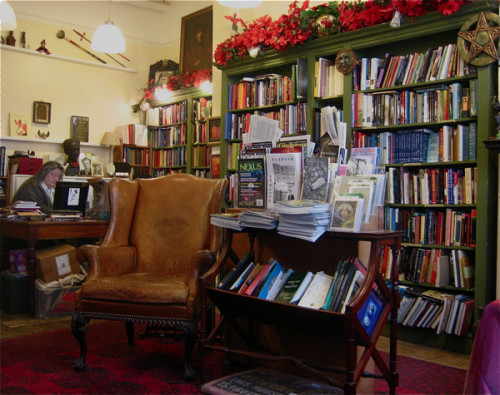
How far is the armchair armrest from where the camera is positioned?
9.61ft

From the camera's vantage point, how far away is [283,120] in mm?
4605

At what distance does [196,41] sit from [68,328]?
15.5 feet

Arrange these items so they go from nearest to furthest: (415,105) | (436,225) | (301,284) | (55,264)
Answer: (301,284)
(436,225)
(415,105)
(55,264)

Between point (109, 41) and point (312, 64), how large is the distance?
112 inches

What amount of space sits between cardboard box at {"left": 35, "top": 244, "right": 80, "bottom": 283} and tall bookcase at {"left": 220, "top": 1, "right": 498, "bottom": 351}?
7.15 ft

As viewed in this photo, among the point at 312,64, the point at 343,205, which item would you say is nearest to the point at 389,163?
the point at 312,64

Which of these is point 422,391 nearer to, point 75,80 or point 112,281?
point 112,281

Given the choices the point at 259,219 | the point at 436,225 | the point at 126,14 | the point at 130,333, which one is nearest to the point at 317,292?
the point at 259,219

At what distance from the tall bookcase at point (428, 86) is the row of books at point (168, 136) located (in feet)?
8.30

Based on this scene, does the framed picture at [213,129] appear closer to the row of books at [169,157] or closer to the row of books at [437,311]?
the row of books at [169,157]

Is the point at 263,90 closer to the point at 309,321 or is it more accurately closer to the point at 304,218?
the point at 304,218

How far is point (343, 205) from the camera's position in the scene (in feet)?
7.29

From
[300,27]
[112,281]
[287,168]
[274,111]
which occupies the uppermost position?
[300,27]

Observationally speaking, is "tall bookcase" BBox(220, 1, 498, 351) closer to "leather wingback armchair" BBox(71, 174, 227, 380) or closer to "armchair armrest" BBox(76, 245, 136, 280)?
"leather wingback armchair" BBox(71, 174, 227, 380)
